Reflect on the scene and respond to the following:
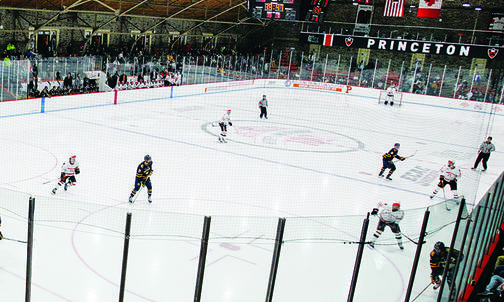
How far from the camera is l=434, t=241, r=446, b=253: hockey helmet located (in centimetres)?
488

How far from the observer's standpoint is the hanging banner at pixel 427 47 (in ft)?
83.4

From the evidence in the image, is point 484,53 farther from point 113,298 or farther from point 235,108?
point 113,298

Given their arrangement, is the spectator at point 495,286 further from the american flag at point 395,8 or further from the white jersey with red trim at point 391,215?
the american flag at point 395,8

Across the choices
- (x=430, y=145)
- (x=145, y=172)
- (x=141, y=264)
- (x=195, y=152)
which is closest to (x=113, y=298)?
(x=141, y=264)

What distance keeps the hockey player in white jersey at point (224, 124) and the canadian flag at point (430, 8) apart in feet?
24.4

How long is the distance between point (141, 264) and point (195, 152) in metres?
8.38

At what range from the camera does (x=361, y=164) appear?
14.2 m

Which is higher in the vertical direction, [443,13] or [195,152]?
[443,13]

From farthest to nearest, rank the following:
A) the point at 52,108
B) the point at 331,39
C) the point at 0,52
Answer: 1. the point at 331,39
2. the point at 0,52
3. the point at 52,108

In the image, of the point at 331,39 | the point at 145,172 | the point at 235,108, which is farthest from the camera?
the point at 331,39

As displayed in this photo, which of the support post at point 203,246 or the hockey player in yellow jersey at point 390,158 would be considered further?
the hockey player in yellow jersey at point 390,158

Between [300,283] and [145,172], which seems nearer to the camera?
[300,283]

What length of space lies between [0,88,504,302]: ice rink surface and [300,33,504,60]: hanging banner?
3332 millimetres

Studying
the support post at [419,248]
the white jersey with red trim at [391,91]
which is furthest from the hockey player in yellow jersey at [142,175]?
the white jersey with red trim at [391,91]
